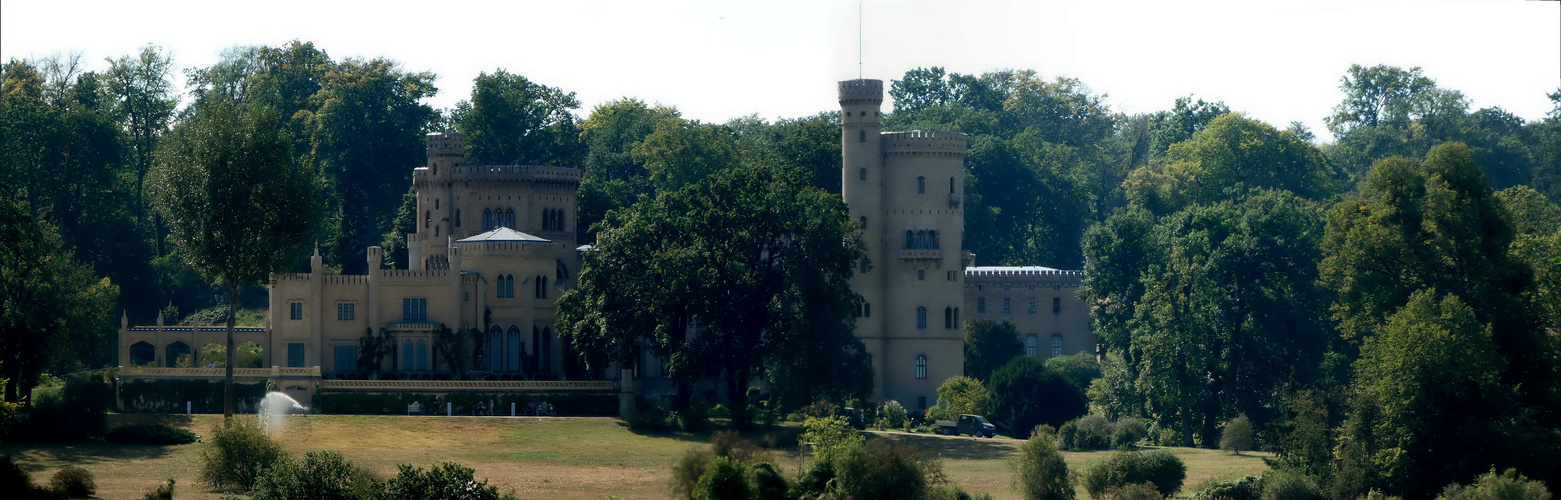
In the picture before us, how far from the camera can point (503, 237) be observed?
8975 cm

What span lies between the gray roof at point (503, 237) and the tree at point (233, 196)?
1452cm

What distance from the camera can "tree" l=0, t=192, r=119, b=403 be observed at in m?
74.5

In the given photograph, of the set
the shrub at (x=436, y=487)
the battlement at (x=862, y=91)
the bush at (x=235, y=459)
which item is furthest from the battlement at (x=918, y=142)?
the shrub at (x=436, y=487)

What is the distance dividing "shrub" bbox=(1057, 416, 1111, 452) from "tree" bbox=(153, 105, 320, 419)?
29118 millimetres

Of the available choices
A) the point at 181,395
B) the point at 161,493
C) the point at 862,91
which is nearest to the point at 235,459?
the point at 161,493

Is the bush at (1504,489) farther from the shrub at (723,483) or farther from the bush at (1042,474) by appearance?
the shrub at (723,483)

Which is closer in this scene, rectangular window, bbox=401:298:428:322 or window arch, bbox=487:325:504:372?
rectangular window, bbox=401:298:428:322

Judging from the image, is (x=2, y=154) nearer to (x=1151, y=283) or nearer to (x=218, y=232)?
(x=218, y=232)

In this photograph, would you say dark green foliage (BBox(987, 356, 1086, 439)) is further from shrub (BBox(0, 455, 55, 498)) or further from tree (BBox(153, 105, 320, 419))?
shrub (BBox(0, 455, 55, 498))

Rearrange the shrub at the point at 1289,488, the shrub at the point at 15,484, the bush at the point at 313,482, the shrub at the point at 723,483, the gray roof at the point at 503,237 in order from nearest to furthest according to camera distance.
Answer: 1. the bush at the point at 313,482
2. the shrub at the point at 723,483
3. the shrub at the point at 15,484
4. the shrub at the point at 1289,488
5. the gray roof at the point at 503,237

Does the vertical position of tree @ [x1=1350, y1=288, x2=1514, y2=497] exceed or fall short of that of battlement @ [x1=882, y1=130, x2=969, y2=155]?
it falls short

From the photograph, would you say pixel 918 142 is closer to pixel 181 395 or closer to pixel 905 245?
pixel 905 245

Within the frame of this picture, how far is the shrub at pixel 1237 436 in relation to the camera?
79.9 metres

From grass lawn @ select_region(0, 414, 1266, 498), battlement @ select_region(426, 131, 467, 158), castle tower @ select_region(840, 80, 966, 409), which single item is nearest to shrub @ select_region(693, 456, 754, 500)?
grass lawn @ select_region(0, 414, 1266, 498)
